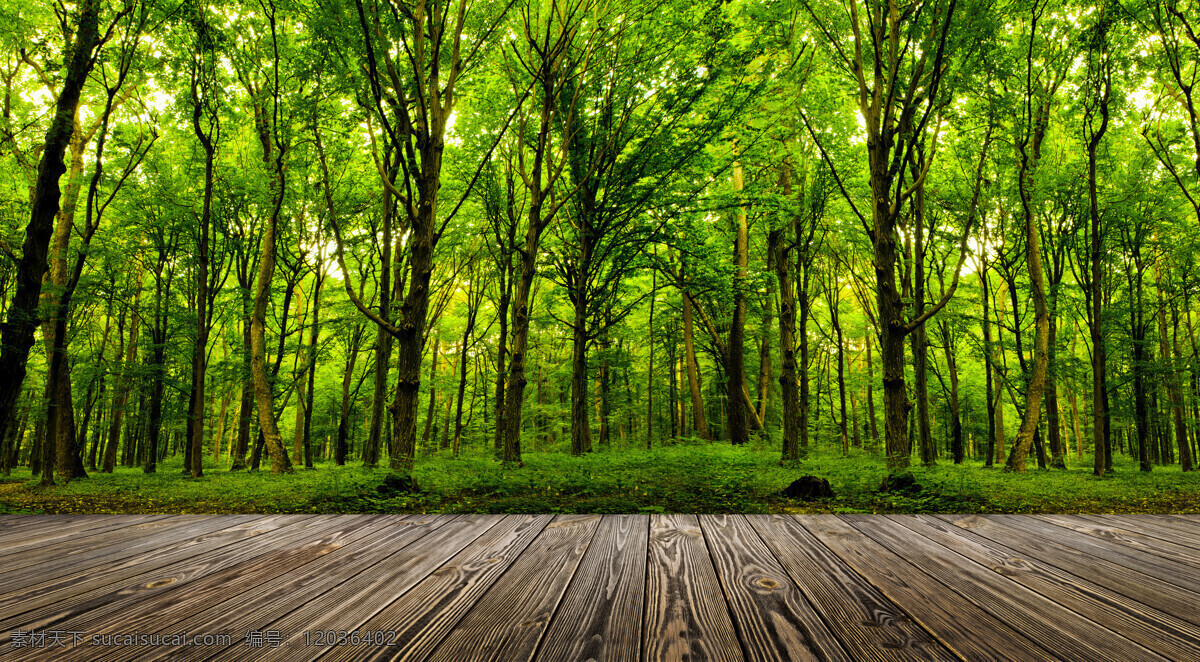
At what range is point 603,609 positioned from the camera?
1.51 metres

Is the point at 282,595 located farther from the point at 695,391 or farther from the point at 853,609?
the point at 695,391

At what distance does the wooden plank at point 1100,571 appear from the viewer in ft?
5.32

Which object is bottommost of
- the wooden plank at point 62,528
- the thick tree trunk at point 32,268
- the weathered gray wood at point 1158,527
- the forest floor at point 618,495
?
the forest floor at point 618,495

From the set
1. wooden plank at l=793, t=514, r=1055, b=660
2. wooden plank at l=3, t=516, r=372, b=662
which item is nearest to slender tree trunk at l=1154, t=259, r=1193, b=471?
wooden plank at l=793, t=514, r=1055, b=660

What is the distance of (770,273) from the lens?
39.8 ft

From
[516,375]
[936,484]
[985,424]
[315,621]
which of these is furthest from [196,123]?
[985,424]

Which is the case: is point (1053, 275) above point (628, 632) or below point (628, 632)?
above

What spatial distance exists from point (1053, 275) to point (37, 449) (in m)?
35.3

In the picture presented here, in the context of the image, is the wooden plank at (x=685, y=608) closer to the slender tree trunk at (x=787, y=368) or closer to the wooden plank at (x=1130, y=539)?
the wooden plank at (x=1130, y=539)

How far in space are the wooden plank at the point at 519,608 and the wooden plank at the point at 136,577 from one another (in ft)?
3.91

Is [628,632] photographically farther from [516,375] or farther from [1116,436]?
[1116,436]

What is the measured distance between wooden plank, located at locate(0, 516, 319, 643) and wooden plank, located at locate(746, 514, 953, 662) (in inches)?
90.1

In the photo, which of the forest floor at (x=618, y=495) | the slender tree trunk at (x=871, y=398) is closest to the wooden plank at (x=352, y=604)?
the forest floor at (x=618, y=495)

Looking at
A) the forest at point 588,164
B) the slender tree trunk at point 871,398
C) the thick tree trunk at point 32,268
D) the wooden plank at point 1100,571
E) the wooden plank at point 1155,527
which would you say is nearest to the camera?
the wooden plank at point 1100,571
